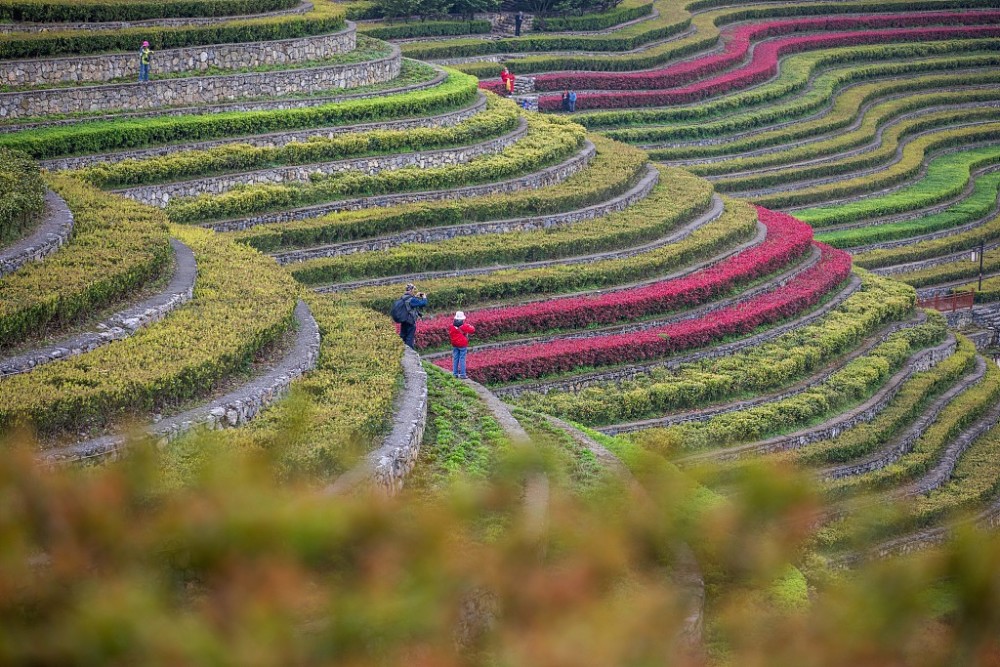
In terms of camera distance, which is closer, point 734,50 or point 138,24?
point 138,24

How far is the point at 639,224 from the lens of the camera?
99.5 ft

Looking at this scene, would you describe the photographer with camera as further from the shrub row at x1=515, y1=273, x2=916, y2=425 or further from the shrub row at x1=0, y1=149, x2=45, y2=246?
Answer: the shrub row at x1=0, y1=149, x2=45, y2=246

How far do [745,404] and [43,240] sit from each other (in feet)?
41.7

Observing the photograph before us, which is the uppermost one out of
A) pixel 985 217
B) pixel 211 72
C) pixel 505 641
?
pixel 505 641

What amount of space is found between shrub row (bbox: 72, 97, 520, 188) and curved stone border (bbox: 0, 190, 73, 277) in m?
5.80

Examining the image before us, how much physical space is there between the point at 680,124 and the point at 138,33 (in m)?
19.9

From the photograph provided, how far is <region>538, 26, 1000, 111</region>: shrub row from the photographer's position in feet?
147

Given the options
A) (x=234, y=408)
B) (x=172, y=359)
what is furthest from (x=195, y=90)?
(x=234, y=408)

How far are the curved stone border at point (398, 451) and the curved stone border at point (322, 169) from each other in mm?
9518

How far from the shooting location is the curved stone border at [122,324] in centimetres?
1527

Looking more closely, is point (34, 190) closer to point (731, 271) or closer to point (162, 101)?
point (162, 101)

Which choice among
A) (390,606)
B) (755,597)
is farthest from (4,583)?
(755,597)

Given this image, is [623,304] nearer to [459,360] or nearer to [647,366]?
[647,366]

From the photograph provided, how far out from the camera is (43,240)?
18156 millimetres
